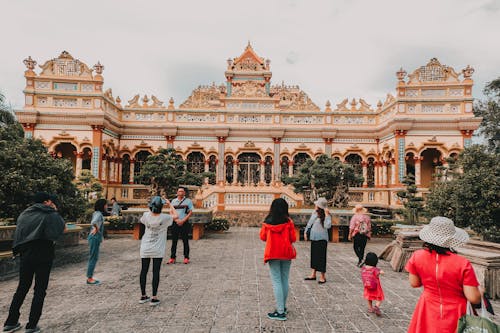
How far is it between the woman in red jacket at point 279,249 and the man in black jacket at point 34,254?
2.78m

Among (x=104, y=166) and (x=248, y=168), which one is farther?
(x=248, y=168)

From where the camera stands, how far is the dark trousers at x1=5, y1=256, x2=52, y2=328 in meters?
3.64

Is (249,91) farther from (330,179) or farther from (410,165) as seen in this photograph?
(410,165)

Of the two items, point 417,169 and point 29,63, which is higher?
point 29,63

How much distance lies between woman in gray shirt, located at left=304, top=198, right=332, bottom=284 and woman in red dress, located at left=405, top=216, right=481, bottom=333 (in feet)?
10.6

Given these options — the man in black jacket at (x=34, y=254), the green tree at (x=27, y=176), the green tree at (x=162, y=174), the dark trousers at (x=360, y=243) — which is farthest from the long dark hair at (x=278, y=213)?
the green tree at (x=162, y=174)

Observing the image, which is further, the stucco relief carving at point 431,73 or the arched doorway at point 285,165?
the arched doorway at point 285,165

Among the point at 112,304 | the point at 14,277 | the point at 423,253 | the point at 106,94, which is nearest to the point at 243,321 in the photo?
the point at 112,304

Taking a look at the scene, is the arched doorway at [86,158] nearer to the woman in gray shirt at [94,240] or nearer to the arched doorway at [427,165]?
the woman in gray shirt at [94,240]

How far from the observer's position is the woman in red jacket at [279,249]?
13.0 feet

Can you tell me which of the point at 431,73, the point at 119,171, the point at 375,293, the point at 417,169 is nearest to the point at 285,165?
the point at 417,169

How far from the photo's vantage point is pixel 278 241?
398 cm

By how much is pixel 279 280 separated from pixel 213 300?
1.32 m

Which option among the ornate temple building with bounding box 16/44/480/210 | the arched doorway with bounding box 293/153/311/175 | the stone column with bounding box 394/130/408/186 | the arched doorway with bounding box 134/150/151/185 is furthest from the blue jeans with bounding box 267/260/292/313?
the arched doorway with bounding box 134/150/151/185
